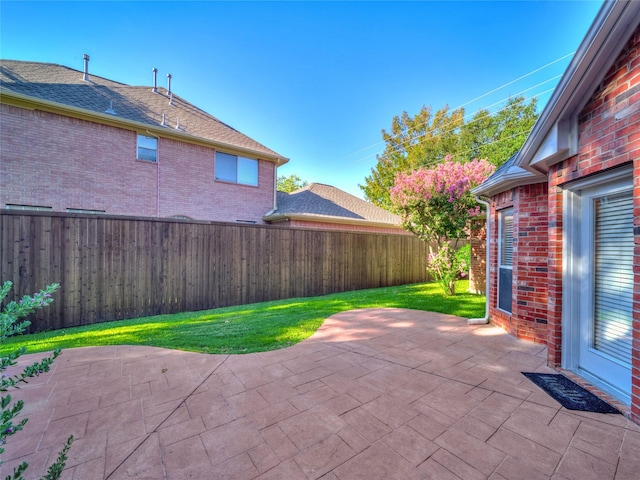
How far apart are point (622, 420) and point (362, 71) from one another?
13.6 meters

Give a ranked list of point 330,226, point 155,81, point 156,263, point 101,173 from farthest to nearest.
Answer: point 330,226, point 155,81, point 101,173, point 156,263

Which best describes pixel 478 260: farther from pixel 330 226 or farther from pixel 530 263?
pixel 330 226

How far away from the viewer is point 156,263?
6.49 m

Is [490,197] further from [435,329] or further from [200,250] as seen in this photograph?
[200,250]

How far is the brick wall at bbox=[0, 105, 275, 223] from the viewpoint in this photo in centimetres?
790

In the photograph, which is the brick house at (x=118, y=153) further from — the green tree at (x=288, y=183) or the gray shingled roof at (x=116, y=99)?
the green tree at (x=288, y=183)

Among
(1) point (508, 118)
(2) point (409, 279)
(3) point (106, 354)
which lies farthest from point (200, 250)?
(1) point (508, 118)

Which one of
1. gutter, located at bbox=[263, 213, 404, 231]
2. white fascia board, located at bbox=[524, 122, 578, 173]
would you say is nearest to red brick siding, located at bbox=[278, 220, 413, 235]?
gutter, located at bbox=[263, 213, 404, 231]

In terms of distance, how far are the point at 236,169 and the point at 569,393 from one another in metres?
11.4

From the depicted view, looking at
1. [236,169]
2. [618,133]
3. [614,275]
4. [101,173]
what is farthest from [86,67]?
[614,275]

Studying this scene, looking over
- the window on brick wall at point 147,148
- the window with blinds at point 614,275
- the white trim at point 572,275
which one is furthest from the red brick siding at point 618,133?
the window on brick wall at point 147,148

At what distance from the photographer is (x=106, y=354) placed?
392 centimetres

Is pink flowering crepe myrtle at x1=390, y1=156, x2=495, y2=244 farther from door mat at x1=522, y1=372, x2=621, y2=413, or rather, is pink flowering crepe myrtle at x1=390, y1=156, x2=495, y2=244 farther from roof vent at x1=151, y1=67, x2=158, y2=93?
roof vent at x1=151, y1=67, x2=158, y2=93

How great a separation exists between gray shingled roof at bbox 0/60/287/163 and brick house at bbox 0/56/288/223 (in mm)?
36
